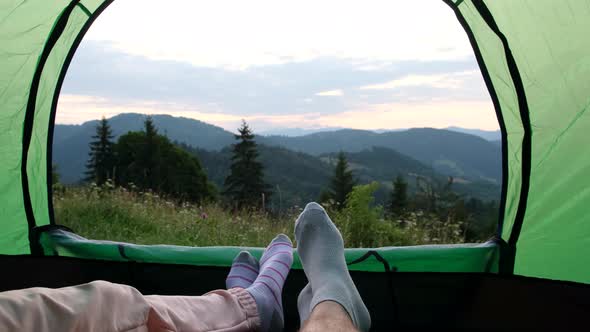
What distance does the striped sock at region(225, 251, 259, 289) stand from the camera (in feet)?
5.41

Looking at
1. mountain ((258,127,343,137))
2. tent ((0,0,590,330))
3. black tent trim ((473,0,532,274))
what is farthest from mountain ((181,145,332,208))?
mountain ((258,127,343,137))

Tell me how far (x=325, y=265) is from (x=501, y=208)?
0.73 metres

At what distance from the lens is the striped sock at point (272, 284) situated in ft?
4.92

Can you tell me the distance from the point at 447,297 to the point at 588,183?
2.02 ft

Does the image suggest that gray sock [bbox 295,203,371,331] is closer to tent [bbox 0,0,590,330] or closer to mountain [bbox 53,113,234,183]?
tent [bbox 0,0,590,330]

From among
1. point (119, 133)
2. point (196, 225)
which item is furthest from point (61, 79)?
point (119, 133)

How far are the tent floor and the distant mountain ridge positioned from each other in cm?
3006

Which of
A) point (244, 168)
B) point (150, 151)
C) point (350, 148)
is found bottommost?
point (244, 168)

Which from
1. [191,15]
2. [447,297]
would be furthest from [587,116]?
[191,15]

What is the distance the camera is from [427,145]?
62.4m

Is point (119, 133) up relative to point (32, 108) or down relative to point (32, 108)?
up

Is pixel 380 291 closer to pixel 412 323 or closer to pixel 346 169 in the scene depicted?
pixel 412 323

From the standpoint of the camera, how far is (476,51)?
1.69 metres

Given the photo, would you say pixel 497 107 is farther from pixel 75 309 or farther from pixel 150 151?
pixel 150 151
